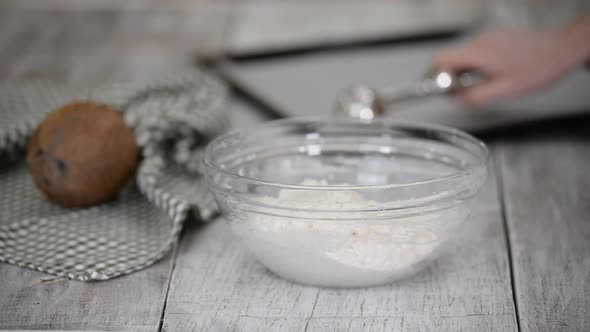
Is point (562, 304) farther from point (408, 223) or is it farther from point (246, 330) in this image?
point (246, 330)

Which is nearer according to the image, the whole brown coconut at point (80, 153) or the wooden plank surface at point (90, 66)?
the wooden plank surface at point (90, 66)

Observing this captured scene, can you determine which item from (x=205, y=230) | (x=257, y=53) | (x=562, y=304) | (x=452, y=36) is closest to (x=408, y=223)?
(x=562, y=304)

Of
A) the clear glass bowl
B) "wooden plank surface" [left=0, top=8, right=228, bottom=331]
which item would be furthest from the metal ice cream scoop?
"wooden plank surface" [left=0, top=8, right=228, bottom=331]

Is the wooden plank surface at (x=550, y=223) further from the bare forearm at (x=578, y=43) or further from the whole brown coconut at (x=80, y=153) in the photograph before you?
the whole brown coconut at (x=80, y=153)

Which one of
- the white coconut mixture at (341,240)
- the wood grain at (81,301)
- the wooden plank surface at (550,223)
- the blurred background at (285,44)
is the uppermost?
the white coconut mixture at (341,240)

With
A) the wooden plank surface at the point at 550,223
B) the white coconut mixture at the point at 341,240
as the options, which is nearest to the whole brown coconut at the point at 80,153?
the white coconut mixture at the point at 341,240

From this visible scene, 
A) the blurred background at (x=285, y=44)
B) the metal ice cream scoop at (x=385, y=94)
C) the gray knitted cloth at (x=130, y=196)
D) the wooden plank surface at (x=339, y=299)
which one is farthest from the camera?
the blurred background at (x=285, y=44)
